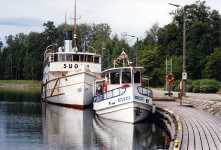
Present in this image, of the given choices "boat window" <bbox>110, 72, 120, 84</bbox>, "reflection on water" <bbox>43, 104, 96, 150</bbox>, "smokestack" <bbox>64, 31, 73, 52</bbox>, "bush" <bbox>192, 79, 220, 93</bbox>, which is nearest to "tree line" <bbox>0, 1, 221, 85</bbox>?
"smokestack" <bbox>64, 31, 73, 52</bbox>

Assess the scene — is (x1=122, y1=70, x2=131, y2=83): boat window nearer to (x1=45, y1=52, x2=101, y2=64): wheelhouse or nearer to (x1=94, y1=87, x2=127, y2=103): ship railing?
(x1=94, y1=87, x2=127, y2=103): ship railing

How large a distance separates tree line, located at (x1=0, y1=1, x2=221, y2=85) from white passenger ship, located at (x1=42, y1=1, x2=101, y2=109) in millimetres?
11832

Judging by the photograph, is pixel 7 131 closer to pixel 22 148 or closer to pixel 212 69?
pixel 22 148

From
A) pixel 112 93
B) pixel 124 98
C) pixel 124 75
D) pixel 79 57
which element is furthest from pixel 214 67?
Answer: pixel 124 98

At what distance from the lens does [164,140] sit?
105ft

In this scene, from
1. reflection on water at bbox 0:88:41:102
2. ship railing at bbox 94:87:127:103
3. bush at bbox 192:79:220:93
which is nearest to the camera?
ship railing at bbox 94:87:127:103

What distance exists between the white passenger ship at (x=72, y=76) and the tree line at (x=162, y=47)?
1183cm

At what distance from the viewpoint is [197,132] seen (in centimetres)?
2783

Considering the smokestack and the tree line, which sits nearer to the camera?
the smokestack

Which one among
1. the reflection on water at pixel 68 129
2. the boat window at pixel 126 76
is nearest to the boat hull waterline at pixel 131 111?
the reflection on water at pixel 68 129

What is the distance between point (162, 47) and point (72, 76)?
6433cm

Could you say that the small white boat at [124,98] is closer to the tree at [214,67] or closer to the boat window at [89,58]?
the boat window at [89,58]

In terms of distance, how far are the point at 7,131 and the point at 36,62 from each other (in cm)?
12902

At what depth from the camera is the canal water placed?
2978 centimetres
